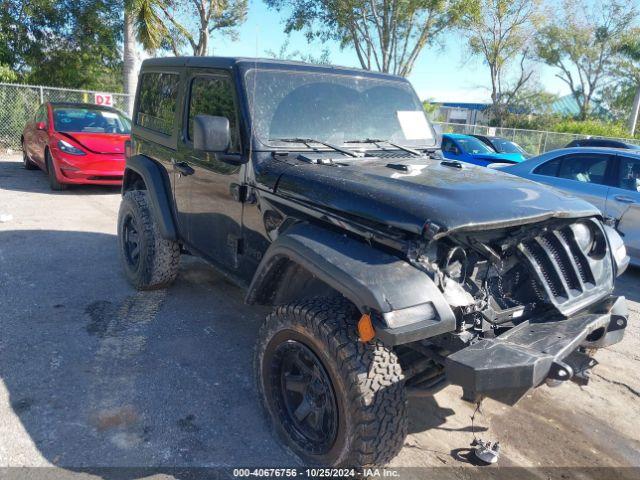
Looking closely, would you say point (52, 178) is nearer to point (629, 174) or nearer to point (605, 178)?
point (605, 178)

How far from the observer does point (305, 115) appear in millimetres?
3621

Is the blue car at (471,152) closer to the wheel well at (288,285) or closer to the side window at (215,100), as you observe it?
the side window at (215,100)

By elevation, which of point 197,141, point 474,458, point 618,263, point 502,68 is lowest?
point 474,458

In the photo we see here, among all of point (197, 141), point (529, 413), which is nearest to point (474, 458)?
point (529, 413)

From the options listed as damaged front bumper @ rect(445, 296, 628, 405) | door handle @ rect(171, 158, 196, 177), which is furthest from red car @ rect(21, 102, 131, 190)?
damaged front bumper @ rect(445, 296, 628, 405)

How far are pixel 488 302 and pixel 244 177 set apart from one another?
1.74 m

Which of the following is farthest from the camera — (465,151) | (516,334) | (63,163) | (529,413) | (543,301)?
(465,151)

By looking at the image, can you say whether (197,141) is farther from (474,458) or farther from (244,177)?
(474,458)

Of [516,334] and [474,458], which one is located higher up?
[516,334]

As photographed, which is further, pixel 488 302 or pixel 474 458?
pixel 474 458

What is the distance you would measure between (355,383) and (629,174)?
5.83m

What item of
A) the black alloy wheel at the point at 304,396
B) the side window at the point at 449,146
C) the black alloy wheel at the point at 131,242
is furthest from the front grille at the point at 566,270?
the side window at the point at 449,146

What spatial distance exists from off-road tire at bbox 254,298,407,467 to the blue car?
9.49 meters

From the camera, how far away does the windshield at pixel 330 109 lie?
3.51m
